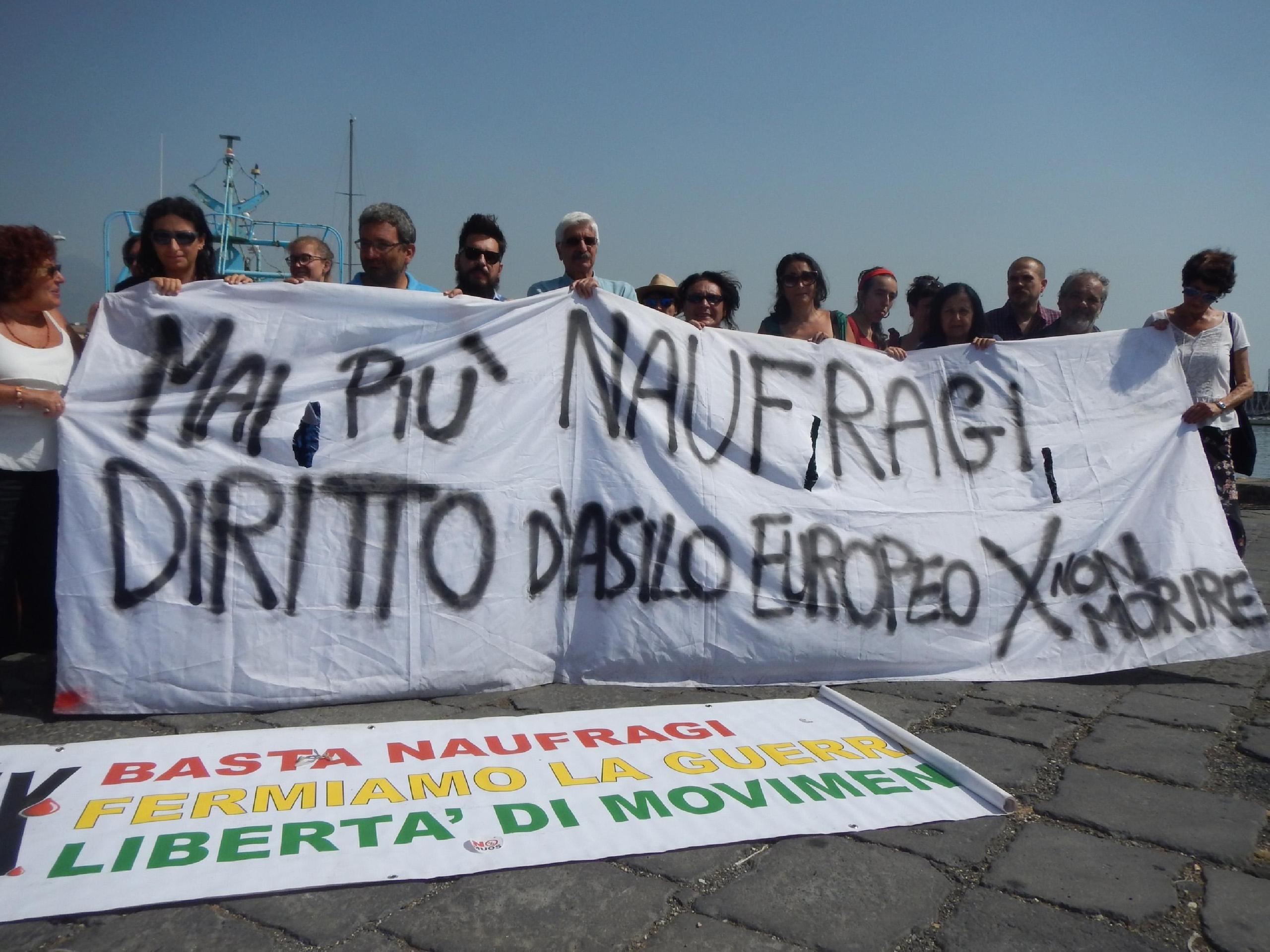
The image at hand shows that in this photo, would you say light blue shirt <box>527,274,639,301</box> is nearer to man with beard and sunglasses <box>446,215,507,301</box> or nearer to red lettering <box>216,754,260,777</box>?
man with beard and sunglasses <box>446,215,507,301</box>

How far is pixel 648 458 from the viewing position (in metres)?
3.87

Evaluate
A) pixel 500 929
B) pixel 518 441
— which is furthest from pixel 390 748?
pixel 518 441

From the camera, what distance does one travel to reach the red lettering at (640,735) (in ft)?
9.93

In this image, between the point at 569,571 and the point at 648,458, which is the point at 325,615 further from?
the point at 648,458

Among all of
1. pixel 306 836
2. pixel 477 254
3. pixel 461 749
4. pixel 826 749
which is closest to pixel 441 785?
pixel 461 749

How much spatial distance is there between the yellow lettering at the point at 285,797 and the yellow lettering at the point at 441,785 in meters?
0.25

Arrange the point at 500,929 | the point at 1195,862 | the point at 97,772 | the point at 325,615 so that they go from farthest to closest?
1. the point at 325,615
2. the point at 97,772
3. the point at 1195,862
4. the point at 500,929

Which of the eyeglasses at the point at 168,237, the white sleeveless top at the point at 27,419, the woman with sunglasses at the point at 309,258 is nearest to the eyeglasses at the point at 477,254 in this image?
the woman with sunglasses at the point at 309,258

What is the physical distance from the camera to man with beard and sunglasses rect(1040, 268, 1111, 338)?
4.97 metres

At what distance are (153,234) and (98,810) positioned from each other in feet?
7.14

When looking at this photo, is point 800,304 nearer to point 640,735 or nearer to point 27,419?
point 640,735

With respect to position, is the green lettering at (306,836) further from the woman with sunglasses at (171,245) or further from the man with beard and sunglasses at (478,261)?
the man with beard and sunglasses at (478,261)

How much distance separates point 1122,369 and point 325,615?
11.9 feet

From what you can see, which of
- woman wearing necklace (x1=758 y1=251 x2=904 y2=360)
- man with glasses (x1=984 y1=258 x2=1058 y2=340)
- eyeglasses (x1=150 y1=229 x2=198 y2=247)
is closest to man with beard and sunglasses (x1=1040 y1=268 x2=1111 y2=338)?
man with glasses (x1=984 y1=258 x2=1058 y2=340)
